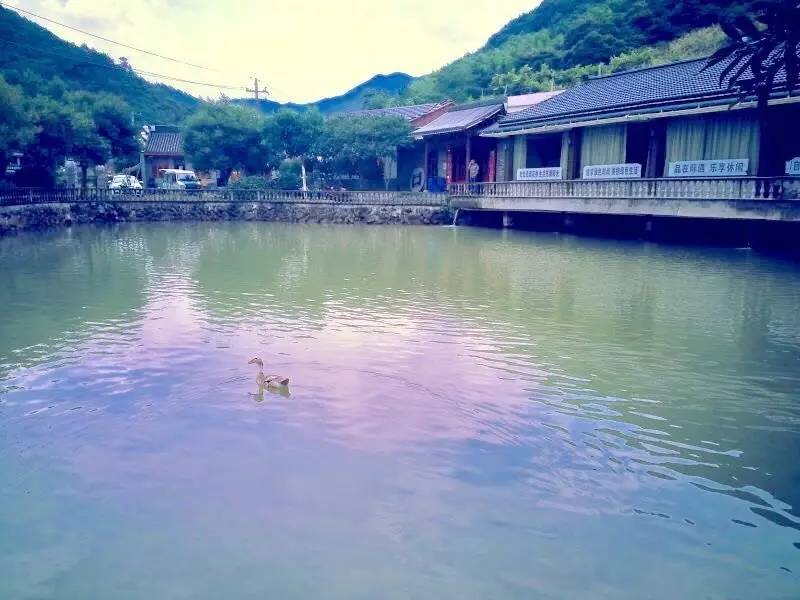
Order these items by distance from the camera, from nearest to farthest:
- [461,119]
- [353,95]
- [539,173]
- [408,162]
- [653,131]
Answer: [653,131]
[539,173]
[461,119]
[408,162]
[353,95]

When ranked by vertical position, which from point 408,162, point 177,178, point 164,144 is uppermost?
point 164,144

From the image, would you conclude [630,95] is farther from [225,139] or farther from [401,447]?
[225,139]

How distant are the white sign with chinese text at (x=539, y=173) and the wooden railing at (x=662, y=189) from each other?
1803mm

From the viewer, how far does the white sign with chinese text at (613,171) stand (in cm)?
2356

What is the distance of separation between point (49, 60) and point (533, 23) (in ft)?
159

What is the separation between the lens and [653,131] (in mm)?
23297

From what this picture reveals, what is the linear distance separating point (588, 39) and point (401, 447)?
157 feet

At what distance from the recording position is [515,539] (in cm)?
491

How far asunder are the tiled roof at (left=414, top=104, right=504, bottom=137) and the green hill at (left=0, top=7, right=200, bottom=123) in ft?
86.1

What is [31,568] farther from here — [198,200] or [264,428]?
[198,200]

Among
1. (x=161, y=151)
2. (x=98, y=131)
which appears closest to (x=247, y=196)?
(x=98, y=131)

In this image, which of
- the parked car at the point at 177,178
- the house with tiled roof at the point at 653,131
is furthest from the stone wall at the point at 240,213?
the parked car at the point at 177,178

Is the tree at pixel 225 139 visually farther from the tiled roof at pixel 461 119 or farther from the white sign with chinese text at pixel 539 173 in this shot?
the white sign with chinese text at pixel 539 173

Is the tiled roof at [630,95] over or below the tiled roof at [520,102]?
below
